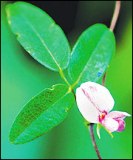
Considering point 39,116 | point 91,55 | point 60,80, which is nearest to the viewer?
point 39,116

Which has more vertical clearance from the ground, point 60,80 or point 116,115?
point 116,115

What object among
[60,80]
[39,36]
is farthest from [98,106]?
[60,80]

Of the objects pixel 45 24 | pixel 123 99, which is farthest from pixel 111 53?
pixel 123 99

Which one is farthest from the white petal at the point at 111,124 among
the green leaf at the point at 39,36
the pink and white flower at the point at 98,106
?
the green leaf at the point at 39,36

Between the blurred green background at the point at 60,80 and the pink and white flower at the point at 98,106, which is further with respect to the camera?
the blurred green background at the point at 60,80

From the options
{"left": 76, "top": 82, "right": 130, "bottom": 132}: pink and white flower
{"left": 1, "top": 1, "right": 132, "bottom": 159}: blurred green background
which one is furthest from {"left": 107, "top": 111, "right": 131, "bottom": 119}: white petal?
{"left": 1, "top": 1, "right": 132, "bottom": 159}: blurred green background

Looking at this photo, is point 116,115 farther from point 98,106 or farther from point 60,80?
point 60,80

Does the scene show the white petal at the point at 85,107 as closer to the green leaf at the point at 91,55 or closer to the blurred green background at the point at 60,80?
the green leaf at the point at 91,55
